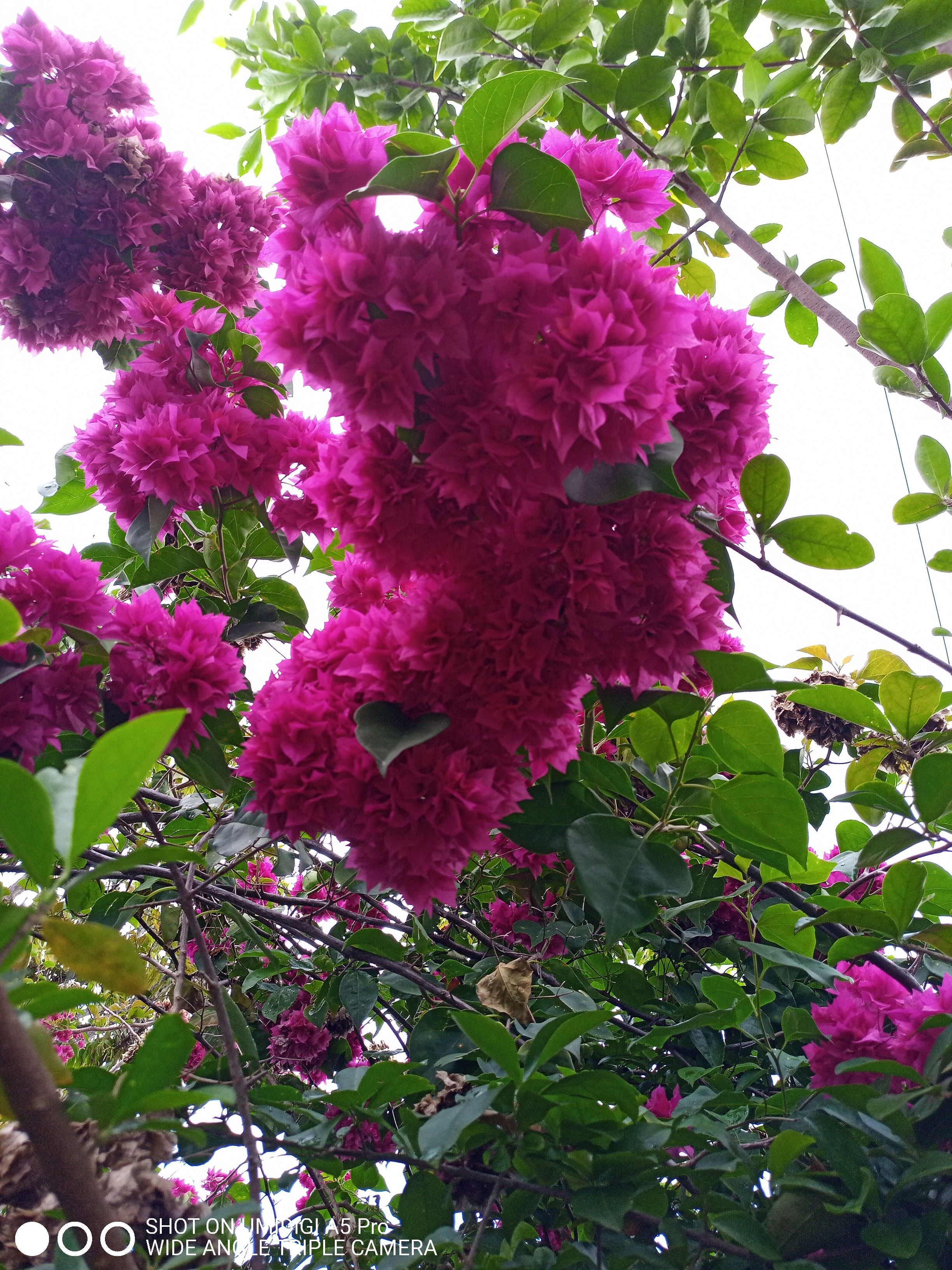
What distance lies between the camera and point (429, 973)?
4.37ft

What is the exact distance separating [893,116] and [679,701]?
1022 mm

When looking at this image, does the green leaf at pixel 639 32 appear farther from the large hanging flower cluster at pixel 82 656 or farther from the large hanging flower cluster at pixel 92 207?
the large hanging flower cluster at pixel 82 656

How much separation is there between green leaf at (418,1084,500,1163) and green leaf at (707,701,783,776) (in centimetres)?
37

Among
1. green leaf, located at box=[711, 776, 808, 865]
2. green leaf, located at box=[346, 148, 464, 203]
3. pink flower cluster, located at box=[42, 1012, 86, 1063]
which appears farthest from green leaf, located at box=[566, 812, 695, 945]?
pink flower cluster, located at box=[42, 1012, 86, 1063]

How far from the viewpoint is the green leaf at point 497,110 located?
65cm

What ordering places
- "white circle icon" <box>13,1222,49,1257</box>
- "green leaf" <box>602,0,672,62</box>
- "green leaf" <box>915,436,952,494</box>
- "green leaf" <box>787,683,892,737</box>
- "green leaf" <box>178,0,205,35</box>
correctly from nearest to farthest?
"white circle icon" <box>13,1222,49,1257</box> < "green leaf" <box>787,683,892,737</box> < "green leaf" <box>915,436,952,494</box> < "green leaf" <box>602,0,672,62</box> < "green leaf" <box>178,0,205,35</box>

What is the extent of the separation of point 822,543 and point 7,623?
28.4 inches

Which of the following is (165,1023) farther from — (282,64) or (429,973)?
(282,64)

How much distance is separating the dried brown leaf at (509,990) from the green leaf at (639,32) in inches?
47.3

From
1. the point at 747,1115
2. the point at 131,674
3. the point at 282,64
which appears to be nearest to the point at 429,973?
the point at 747,1115

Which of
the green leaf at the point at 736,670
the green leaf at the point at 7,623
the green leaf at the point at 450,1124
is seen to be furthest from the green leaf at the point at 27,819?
the green leaf at the point at 736,670

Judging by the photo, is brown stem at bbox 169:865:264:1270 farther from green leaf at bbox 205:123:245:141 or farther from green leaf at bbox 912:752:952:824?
green leaf at bbox 205:123:245:141

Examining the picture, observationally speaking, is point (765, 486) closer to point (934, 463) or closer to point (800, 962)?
point (934, 463)

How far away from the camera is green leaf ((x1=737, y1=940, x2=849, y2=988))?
0.91 meters
